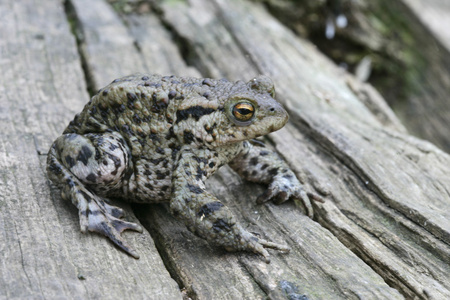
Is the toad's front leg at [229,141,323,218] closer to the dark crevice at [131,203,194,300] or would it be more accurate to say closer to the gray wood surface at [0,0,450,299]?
the gray wood surface at [0,0,450,299]

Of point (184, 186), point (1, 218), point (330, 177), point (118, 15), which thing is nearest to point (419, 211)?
point (330, 177)

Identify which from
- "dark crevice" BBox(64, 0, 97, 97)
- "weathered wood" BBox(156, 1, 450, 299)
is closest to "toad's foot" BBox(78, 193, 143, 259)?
"weathered wood" BBox(156, 1, 450, 299)

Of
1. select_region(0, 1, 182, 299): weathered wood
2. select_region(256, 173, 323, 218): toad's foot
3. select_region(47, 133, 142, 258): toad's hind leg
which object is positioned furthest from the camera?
select_region(256, 173, 323, 218): toad's foot

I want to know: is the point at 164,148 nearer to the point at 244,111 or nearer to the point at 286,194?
the point at 244,111

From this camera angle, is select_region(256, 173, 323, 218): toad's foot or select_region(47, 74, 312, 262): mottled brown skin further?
select_region(256, 173, 323, 218): toad's foot

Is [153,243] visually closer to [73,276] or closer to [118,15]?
[73,276]

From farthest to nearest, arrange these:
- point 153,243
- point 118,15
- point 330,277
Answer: point 118,15, point 153,243, point 330,277
